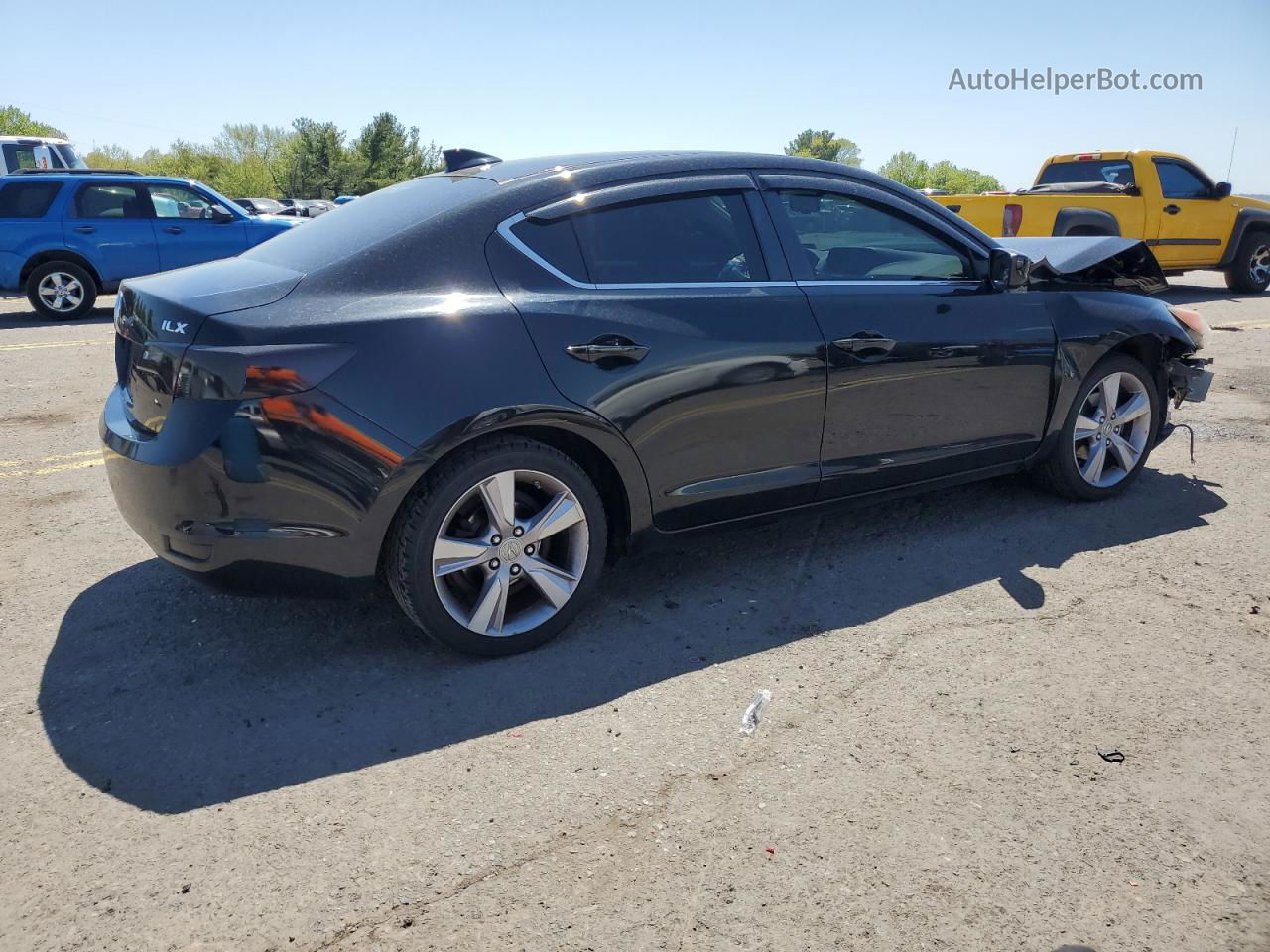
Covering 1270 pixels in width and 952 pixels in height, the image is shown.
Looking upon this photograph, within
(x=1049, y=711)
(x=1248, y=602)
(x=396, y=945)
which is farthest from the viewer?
(x=1248, y=602)

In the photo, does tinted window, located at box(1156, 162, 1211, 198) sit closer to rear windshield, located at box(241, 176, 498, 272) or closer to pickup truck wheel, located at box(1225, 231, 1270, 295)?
pickup truck wheel, located at box(1225, 231, 1270, 295)

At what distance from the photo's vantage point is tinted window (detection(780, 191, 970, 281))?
4023 millimetres

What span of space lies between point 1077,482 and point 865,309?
1668 millimetres

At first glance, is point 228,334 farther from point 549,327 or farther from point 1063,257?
point 1063,257

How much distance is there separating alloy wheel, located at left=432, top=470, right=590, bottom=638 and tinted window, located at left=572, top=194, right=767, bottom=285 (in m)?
0.78

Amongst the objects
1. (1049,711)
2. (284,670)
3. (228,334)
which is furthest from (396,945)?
(1049,711)

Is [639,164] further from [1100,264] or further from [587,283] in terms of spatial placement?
[1100,264]

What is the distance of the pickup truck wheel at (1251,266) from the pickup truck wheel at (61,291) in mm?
15165

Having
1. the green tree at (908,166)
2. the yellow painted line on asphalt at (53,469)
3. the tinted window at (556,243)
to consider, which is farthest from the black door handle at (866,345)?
the green tree at (908,166)

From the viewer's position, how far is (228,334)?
9.73 feet

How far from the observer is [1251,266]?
563 inches

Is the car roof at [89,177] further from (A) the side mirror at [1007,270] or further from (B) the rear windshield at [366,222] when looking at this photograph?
(A) the side mirror at [1007,270]

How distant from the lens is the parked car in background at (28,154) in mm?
22594

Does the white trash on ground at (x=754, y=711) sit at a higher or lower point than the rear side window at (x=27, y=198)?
lower
